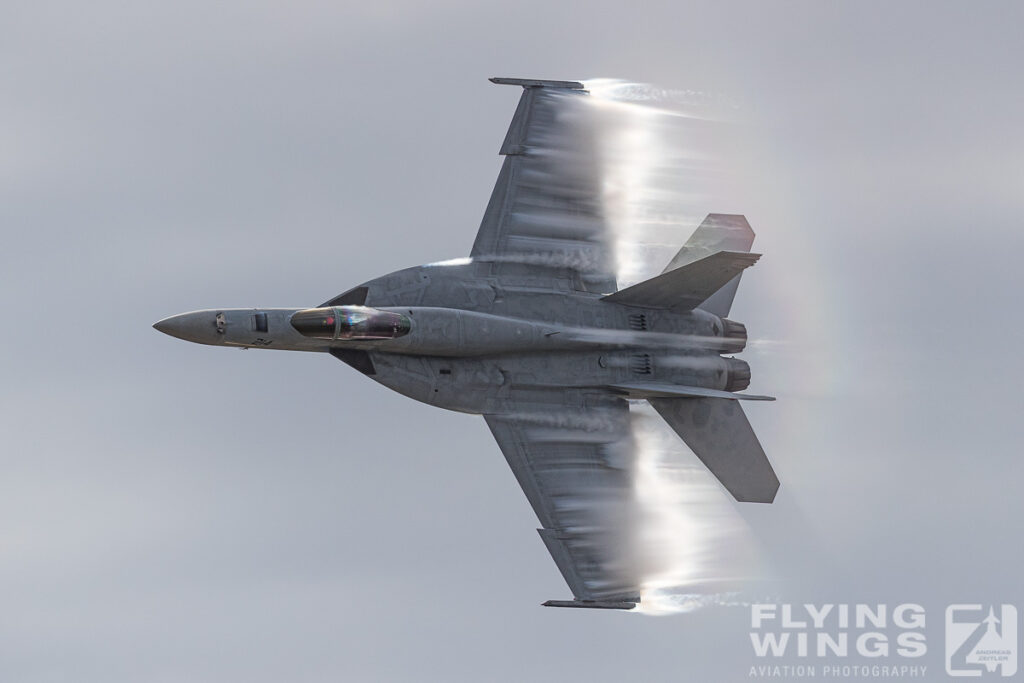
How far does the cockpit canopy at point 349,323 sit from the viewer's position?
35031 millimetres

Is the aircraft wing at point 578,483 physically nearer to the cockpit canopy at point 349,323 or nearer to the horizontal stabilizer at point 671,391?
the horizontal stabilizer at point 671,391

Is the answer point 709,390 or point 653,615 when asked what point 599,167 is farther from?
point 653,615

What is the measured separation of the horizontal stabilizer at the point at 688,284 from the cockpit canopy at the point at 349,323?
441cm

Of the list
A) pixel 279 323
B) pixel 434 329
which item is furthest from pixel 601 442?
pixel 279 323

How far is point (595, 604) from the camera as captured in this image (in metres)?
36.6

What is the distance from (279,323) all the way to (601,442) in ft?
22.1

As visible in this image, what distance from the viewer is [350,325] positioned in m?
35.2

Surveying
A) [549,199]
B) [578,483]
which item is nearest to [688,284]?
[549,199]

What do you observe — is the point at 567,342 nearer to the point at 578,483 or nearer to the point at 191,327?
the point at 578,483

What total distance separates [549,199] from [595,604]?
7751mm

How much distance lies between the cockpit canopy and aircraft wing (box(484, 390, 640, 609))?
2812 mm

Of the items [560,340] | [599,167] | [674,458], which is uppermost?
[599,167]

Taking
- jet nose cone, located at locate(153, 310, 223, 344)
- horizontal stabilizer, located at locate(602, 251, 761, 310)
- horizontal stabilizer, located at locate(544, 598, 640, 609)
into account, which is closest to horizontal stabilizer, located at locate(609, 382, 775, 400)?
horizontal stabilizer, located at locate(602, 251, 761, 310)

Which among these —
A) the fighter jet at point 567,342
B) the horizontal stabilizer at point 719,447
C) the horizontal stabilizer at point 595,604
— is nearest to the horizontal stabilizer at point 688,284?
the fighter jet at point 567,342
